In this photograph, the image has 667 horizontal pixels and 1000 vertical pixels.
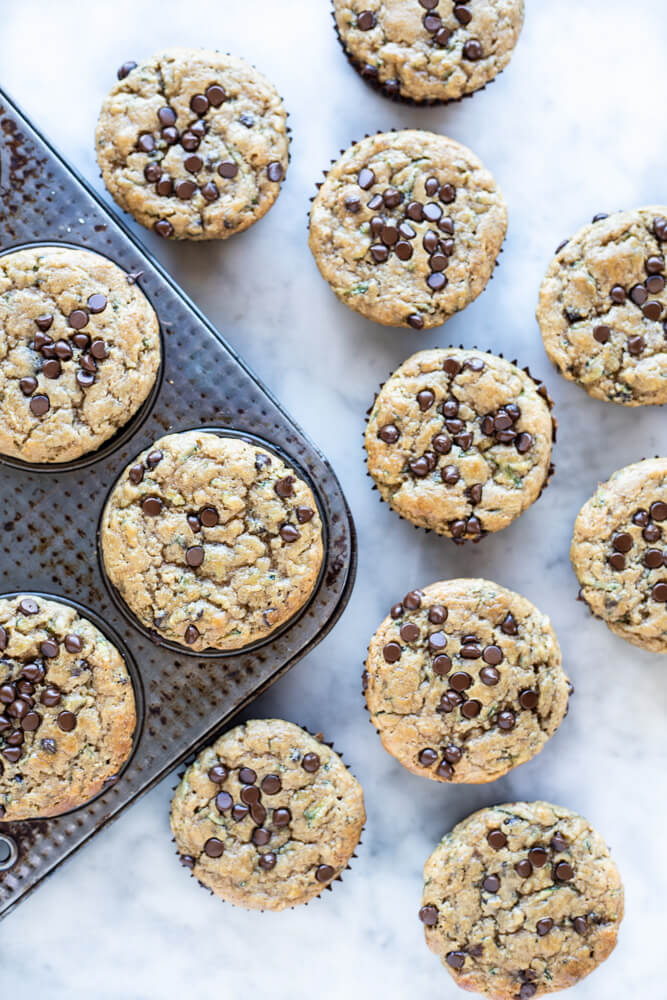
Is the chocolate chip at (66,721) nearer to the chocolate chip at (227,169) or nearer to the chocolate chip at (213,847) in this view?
the chocolate chip at (213,847)

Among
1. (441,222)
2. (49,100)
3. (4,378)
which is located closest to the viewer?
(4,378)

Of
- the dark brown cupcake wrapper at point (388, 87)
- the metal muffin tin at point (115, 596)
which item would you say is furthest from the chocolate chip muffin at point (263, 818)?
the dark brown cupcake wrapper at point (388, 87)

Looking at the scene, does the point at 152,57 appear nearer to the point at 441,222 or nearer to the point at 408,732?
the point at 441,222

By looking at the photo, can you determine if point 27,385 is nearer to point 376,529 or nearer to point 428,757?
point 376,529

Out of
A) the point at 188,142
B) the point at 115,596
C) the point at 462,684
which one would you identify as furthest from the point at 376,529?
the point at 188,142

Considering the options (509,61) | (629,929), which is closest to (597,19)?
(509,61)

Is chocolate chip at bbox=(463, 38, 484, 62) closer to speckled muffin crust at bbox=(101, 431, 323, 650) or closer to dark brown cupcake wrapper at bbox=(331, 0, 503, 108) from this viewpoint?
dark brown cupcake wrapper at bbox=(331, 0, 503, 108)

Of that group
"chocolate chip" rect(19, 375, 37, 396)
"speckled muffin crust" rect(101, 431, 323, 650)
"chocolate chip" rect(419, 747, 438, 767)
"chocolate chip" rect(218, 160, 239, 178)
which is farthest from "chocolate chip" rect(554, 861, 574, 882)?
"chocolate chip" rect(218, 160, 239, 178)
